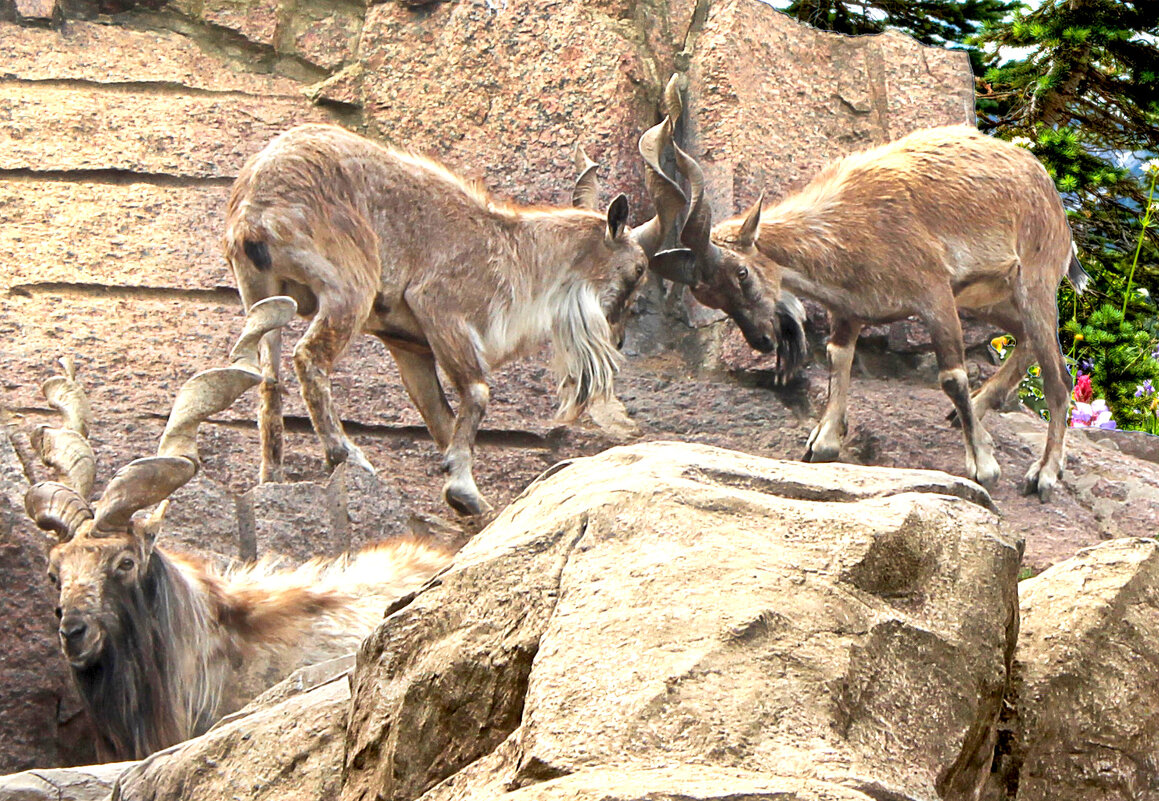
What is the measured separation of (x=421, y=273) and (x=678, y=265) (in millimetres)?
1224

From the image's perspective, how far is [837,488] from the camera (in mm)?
3420

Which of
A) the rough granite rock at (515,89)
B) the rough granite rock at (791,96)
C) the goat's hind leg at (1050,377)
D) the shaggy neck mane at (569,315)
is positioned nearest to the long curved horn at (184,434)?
the shaggy neck mane at (569,315)

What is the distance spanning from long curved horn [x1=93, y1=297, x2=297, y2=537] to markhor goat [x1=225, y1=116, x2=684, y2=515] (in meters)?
0.69

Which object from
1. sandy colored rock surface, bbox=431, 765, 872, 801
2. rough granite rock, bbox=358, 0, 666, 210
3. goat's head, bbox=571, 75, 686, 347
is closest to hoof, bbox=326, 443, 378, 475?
goat's head, bbox=571, 75, 686, 347

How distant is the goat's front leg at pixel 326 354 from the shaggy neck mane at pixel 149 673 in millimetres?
994

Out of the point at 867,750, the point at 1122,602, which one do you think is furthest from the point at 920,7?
the point at 867,750

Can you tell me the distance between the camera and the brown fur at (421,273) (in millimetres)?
5812

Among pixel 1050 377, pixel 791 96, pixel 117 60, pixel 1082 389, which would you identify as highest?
pixel 117 60

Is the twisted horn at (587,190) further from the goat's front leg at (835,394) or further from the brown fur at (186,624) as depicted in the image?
the brown fur at (186,624)

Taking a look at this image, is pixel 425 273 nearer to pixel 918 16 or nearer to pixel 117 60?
pixel 117 60

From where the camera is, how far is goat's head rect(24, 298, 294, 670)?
15.2ft

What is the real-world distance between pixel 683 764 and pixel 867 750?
1.17 ft

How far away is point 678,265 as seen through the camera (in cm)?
684

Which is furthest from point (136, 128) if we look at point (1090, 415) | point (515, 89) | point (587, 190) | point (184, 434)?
point (1090, 415)
